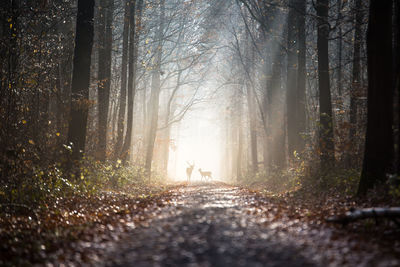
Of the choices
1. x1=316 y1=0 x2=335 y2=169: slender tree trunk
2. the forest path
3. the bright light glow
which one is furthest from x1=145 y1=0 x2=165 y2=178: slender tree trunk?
the bright light glow

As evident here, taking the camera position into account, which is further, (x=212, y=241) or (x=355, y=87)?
(x=355, y=87)

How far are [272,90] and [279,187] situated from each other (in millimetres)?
6917

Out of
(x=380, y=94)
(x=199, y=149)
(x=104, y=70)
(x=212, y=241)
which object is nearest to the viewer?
(x=212, y=241)

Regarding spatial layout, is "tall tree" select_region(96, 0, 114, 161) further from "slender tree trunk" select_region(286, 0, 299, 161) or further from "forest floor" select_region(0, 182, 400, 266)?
"slender tree trunk" select_region(286, 0, 299, 161)

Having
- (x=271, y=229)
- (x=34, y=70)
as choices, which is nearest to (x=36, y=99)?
(x=34, y=70)

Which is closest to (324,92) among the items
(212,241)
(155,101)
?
(212,241)

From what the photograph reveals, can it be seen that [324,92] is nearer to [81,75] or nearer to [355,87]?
[355,87]

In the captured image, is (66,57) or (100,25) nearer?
(66,57)

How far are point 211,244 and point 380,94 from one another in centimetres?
529

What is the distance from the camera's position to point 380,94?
713 centimetres

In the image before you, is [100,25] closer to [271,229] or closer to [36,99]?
[36,99]

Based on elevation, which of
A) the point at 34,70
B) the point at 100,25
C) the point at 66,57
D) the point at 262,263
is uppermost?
the point at 100,25

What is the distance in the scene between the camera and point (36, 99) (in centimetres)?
957

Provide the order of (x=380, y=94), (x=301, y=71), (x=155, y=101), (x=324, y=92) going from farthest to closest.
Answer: (x=155, y=101) < (x=301, y=71) < (x=324, y=92) < (x=380, y=94)
